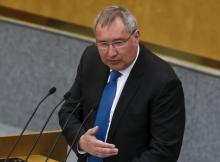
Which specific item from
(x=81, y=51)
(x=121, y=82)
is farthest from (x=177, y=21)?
(x=121, y=82)

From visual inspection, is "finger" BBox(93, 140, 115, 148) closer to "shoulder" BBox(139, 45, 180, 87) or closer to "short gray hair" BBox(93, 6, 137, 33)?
"shoulder" BBox(139, 45, 180, 87)

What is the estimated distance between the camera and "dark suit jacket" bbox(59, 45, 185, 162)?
362 cm

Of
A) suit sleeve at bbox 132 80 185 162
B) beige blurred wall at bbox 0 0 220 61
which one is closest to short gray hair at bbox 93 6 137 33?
suit sleeve at bbox 132 80 185 162

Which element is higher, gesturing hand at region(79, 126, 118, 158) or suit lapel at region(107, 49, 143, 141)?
suit lapel at region(107, 49, 143, 141)

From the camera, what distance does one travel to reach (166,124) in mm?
3607

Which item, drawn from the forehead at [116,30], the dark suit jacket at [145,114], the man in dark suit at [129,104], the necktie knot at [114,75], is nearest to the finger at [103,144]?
the man in dark suit at [129,104]

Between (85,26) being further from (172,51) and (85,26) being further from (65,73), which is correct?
(172,51)

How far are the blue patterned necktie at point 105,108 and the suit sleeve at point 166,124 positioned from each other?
0.28 m

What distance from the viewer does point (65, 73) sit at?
7.24 metres

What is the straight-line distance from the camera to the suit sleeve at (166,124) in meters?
3.61

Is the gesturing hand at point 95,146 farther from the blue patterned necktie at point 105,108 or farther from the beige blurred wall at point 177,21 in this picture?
the beige blurred wall at point 177,21

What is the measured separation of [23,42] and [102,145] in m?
4.06

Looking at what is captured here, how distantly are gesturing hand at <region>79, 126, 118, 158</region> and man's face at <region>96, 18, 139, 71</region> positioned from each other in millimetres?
396

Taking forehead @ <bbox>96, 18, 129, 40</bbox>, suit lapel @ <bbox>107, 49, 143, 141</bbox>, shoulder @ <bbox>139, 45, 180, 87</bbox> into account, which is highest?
A: forehead @ <bbox>96, 18, 129, 40</bbox>
